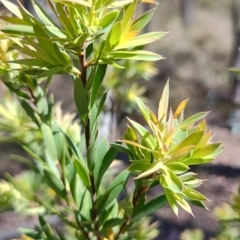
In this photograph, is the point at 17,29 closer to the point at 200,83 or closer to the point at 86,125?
the point at 86,125

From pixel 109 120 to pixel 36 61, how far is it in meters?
0.89

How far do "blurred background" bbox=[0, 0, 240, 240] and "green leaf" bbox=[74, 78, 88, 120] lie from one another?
1.19m

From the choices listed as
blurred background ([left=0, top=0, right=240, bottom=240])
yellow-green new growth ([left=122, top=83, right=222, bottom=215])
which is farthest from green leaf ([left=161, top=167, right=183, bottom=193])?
blurred background ([left=0, top=0, right=240, bottom=240])

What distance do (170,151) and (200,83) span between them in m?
2.88

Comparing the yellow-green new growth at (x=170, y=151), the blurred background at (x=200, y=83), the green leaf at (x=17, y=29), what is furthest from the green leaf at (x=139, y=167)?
the blurred background at (x=200, y=83)

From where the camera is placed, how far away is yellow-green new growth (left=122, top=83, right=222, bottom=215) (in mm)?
231

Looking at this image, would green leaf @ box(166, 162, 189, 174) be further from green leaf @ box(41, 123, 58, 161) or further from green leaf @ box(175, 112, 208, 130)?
green leaf @ box(41, 123, 58, 161)

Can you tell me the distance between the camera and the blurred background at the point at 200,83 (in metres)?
1.79

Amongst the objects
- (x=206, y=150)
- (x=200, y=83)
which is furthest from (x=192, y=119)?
(x=200, y=83)

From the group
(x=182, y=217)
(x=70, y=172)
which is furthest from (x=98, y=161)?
(x=182, y=217)

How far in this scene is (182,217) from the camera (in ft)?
5.91

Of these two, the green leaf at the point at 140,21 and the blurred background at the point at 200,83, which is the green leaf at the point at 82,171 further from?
the blurred background at the point at 200,83

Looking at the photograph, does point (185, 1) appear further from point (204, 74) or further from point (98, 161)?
point (98, 161)

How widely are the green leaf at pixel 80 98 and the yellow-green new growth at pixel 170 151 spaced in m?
0.03
